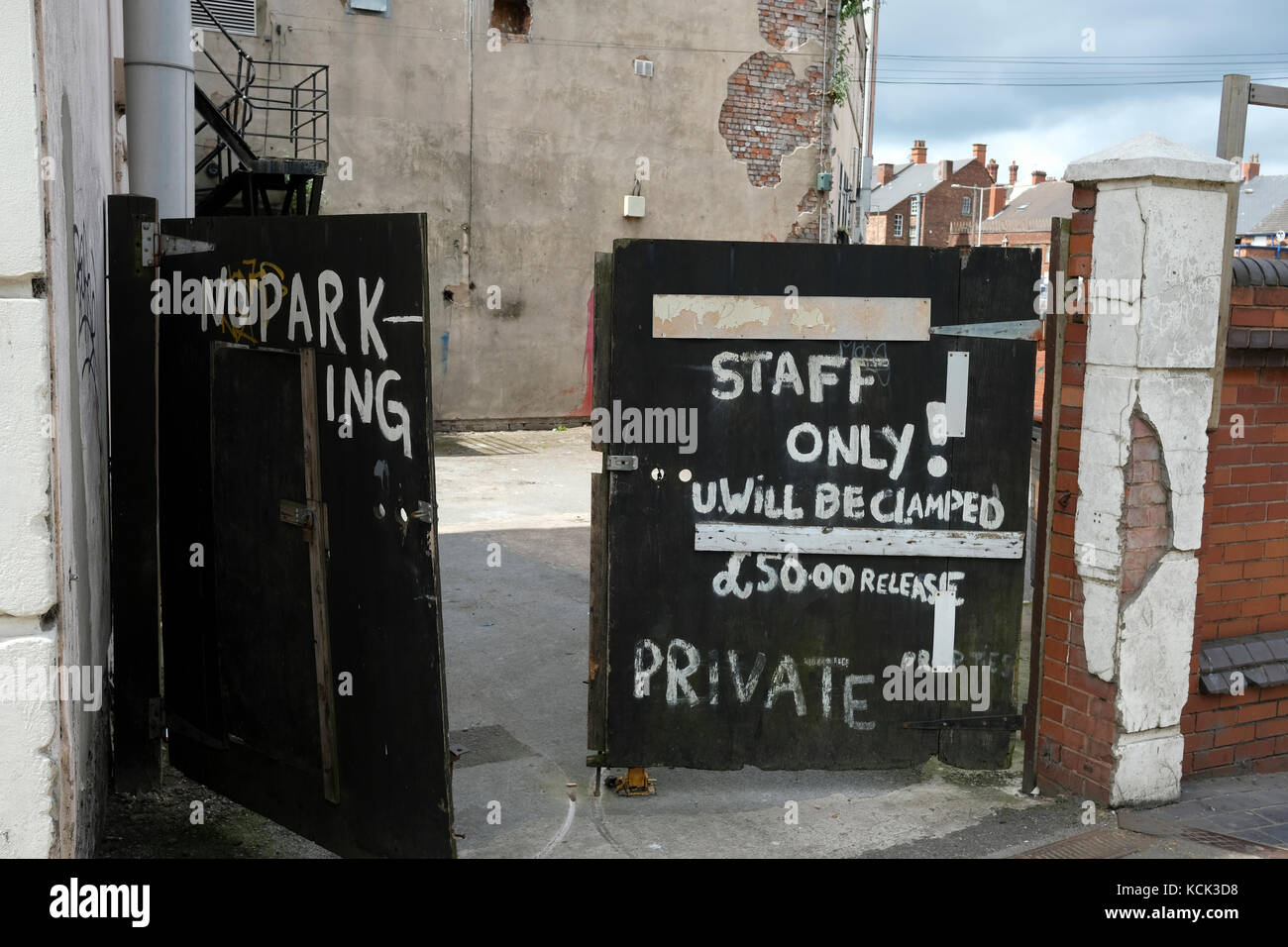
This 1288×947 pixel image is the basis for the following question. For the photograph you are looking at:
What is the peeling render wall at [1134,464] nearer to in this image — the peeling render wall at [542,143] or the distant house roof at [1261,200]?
the peeling render wall at [542,143]

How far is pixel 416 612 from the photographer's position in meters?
3.78

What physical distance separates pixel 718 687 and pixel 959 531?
47.2 inches

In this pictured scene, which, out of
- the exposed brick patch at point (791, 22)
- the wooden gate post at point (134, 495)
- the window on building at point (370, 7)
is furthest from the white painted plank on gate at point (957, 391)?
the exposed brick patch at point (791, 22)

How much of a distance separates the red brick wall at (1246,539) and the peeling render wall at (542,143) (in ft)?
40.8

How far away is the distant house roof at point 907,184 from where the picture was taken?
63.0 metres

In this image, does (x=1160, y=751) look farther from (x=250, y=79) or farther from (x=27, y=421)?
(x=250, y=79)

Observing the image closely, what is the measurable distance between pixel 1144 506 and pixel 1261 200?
54.6m

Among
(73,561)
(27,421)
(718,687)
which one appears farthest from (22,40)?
(718,687)

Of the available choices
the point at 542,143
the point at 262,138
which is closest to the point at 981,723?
the point at 262,138

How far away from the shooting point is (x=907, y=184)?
65625 mm

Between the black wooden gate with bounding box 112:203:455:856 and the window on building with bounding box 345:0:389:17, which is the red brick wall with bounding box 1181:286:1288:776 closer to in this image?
the black wooden gate with bounding box 112:203:455:856

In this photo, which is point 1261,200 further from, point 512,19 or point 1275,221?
point 512,19

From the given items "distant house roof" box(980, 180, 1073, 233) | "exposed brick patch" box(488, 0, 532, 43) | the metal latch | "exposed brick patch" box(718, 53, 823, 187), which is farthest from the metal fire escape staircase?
"distant house roof" box(980, 180, 1073, 233)

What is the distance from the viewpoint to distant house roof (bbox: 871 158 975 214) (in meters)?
63.0
